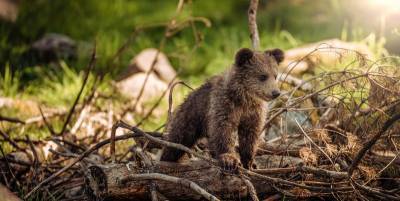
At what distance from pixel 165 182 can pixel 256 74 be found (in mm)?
1079

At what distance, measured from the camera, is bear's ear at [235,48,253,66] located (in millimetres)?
5195

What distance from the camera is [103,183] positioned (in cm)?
488

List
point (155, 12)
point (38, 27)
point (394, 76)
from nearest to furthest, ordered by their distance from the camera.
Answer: point (394, 76) < point (38, 27) < point (155, 12)

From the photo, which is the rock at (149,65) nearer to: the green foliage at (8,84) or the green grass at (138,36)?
the green grass at (138,36)

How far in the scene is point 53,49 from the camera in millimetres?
9945

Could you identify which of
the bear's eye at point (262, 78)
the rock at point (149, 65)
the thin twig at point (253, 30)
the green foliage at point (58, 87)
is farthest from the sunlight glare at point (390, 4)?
the bear's eye at point (262, 78)

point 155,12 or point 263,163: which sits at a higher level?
point 155,12

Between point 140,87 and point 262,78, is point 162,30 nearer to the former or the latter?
point 140,87

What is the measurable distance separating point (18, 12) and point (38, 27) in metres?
0.41

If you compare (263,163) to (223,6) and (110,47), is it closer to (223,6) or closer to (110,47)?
(110,47)

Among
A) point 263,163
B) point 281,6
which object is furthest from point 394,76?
point 281,6

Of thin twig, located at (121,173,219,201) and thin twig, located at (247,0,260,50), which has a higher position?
thin twig, located at (247,0,260,50)

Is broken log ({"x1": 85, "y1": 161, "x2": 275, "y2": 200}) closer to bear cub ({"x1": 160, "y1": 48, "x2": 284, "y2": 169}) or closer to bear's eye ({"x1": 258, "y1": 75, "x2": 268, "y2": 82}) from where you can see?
bear cub ({"x1": 160, "y1": 48, "x2": 284, "y2": 169})

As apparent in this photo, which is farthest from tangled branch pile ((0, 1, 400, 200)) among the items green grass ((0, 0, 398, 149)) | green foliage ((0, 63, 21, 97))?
green grass ((0, 0, 398, 149))
